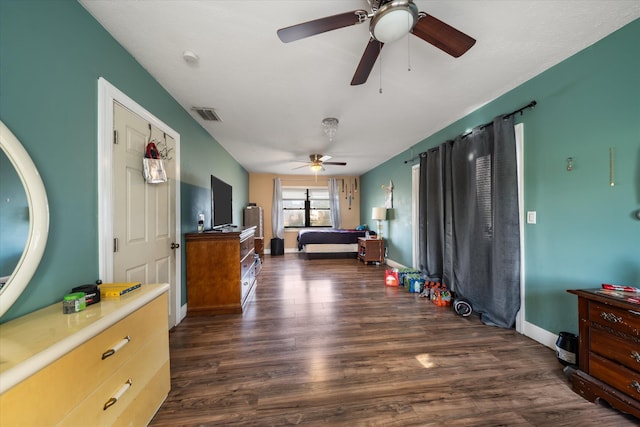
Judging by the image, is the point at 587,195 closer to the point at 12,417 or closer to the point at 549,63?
the point at 549,63

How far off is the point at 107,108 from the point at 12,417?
1.69m

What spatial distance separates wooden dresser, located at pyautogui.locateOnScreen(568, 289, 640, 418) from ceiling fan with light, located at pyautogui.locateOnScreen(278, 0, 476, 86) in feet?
5.83

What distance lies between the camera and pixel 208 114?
9.45ft

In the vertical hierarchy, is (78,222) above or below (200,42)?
below

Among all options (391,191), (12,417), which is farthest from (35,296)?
(391,191)

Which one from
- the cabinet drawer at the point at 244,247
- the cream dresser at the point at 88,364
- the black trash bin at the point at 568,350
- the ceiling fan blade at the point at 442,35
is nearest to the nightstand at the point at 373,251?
the cabinet drawer at the point at 244,247

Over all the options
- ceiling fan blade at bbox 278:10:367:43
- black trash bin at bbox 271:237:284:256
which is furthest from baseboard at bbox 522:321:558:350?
black trash bin at bbox 271:237:284:256

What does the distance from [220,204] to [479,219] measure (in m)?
3.35

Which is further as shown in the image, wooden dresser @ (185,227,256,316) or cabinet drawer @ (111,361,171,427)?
wooden dresser @ (185,227,256,316)

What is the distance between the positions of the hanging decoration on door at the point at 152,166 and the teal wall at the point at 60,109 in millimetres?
419

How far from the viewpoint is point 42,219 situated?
1.04m

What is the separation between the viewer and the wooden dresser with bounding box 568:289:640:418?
130 centimetres

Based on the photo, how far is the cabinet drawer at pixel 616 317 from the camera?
4.24ft

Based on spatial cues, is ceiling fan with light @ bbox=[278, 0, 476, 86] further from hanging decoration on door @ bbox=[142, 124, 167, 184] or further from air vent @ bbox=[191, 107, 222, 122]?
air vent @ bbox=[191, 107, 222, 122]
